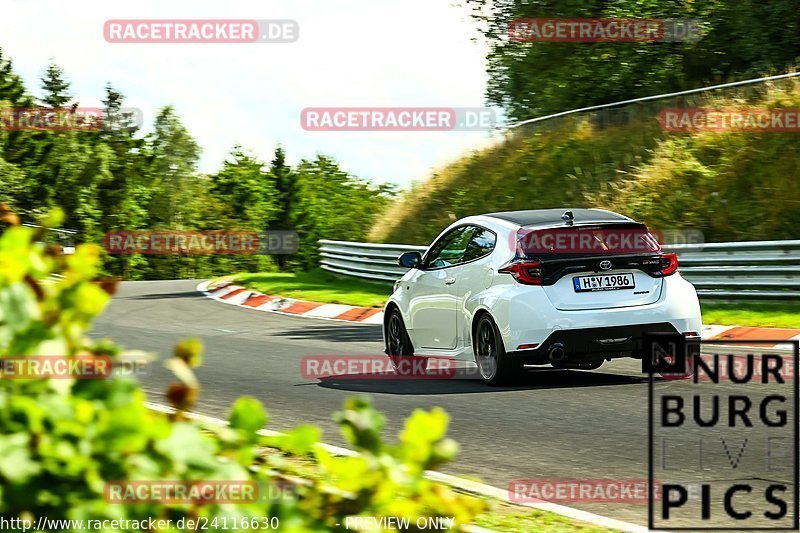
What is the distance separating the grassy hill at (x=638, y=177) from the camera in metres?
20.8

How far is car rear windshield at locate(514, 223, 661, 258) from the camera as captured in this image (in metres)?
10.1

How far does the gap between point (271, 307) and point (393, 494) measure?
20.9m

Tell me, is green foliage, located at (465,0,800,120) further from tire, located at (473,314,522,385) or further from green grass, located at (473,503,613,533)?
green grass, located at (473,503,613,533)

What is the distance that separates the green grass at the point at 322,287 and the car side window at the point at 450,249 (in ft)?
29.5

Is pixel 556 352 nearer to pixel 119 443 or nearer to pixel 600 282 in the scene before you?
pixel 600 282

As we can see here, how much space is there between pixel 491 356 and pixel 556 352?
0.75 m

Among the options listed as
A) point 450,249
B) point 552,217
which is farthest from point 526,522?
point 450,249

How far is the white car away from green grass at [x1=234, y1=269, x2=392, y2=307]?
10331 mm

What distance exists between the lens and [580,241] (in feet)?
33.3

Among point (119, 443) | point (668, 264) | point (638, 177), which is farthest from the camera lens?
point (638, 177)

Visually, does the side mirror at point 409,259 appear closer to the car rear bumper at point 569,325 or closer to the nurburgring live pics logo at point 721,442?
the car rear bumper at point 569,325

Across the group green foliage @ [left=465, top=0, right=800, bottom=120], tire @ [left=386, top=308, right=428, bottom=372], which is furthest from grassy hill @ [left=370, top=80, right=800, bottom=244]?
tire @ [left=386, top=308, right=428, bottom=372]

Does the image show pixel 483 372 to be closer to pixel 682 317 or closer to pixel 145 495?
pixel 682 317

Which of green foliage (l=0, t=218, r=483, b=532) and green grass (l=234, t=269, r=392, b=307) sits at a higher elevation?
green foliage (l=0, t=218, r=483, b=532)
